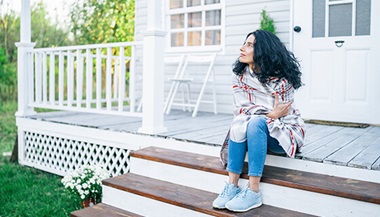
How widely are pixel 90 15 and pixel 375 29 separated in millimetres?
7737

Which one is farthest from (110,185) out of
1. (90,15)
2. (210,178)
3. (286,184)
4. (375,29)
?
(90,15)

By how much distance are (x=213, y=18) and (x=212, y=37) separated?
0.85ft

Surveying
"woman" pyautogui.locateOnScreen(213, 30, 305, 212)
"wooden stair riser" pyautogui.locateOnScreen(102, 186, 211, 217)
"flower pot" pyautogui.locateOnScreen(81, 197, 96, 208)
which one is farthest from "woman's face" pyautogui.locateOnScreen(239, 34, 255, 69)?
"flower pot" pyautogui.locateOnScreen(81, 197, 96, 208)

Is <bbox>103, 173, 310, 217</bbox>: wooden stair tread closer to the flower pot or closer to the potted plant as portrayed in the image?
the potted plant

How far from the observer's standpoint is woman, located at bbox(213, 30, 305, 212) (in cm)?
240

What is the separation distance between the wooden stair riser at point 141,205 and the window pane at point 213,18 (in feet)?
10.5

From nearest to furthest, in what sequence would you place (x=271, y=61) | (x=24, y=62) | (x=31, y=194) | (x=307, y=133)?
(x=271, y=61), (x=307, y=133), (x=31, y=194), (x=24, y=62)

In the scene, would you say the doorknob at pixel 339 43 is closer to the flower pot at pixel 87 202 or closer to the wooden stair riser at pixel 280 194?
the wooden stair riser at pixel 280 194

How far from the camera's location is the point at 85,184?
10.7 ft

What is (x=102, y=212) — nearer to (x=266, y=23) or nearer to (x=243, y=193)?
(x=243, y=193)

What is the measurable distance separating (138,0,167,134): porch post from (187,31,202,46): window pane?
217 cm

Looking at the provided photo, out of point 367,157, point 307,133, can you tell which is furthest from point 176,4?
point 367,157

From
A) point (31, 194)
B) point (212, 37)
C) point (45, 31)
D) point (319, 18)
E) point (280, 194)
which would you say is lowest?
point (31, 194)

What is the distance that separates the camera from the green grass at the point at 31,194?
335cm
